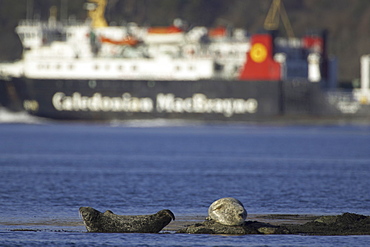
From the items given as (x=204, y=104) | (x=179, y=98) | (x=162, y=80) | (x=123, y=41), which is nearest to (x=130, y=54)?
(x=123, y=41)

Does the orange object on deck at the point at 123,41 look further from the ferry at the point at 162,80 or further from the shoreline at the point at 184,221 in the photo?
the shoreline at the point at 184,221

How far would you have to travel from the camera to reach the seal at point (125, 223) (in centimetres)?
1378

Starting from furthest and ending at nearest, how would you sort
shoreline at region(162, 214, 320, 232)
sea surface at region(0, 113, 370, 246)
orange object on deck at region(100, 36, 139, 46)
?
1. orange object on deck at region(100, 36, 139, 46)
2. shoreline at region(162, 214, 320, 232)
3. sea surface at region(0, 113, 370, 246)

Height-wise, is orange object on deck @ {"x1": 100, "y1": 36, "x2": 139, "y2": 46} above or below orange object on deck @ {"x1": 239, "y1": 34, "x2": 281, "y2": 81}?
above

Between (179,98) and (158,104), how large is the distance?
153 cm

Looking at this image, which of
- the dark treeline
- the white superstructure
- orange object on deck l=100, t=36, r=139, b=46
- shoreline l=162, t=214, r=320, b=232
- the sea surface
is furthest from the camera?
the dark treeline

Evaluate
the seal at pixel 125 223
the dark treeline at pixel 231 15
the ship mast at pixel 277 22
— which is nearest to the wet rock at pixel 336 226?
the seal at pixel 125 223

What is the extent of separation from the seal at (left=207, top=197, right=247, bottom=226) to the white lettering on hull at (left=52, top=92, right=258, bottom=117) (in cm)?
4496

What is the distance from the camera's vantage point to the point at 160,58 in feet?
195

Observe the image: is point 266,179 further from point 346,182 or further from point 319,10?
point 319,10

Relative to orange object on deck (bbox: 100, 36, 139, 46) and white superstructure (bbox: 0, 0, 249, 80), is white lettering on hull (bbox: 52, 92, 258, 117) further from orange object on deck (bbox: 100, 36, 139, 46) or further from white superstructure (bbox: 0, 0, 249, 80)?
orange object on deck (bbox: 100, 36, 139, 46)

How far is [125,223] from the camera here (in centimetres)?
1388

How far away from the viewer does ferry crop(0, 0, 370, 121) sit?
193ft

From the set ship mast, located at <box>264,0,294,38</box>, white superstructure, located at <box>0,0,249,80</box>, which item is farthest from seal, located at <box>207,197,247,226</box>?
ship mast, located at <box>264,0,294,38</box>
